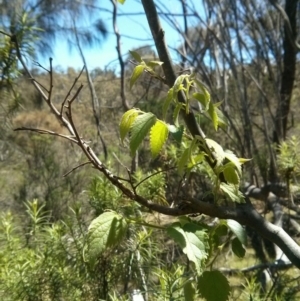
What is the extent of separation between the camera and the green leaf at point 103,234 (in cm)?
75

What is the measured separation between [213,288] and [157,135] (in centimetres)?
26

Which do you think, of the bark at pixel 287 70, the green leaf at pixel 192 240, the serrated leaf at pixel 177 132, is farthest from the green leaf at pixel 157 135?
the bark at pixel 287 70

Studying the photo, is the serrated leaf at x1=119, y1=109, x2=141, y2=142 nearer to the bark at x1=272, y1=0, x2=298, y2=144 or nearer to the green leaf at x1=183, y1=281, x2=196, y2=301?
Answer: the green leaf at x1=183, y1=281, x2=196, y2=301

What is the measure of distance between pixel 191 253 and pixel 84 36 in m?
8.39

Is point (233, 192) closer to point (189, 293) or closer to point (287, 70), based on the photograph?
point (189, 293)

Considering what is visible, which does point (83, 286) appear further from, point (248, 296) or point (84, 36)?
point (84, 36)

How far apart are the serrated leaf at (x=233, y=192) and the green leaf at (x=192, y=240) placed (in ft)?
0.25

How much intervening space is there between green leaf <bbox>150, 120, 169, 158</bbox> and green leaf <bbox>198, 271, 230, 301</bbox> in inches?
8.8

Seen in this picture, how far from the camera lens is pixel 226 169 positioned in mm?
775

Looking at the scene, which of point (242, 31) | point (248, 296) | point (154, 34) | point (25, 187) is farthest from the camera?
point (25, 187)

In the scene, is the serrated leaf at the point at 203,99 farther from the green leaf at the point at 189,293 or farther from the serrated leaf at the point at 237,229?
the green leaf at the point at 189,293

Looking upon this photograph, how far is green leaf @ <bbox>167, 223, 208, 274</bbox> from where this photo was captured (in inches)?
28.5

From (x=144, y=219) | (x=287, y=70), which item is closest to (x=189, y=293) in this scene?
(x=144, y=219)

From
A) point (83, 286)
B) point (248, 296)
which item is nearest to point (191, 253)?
point (248, 296)
